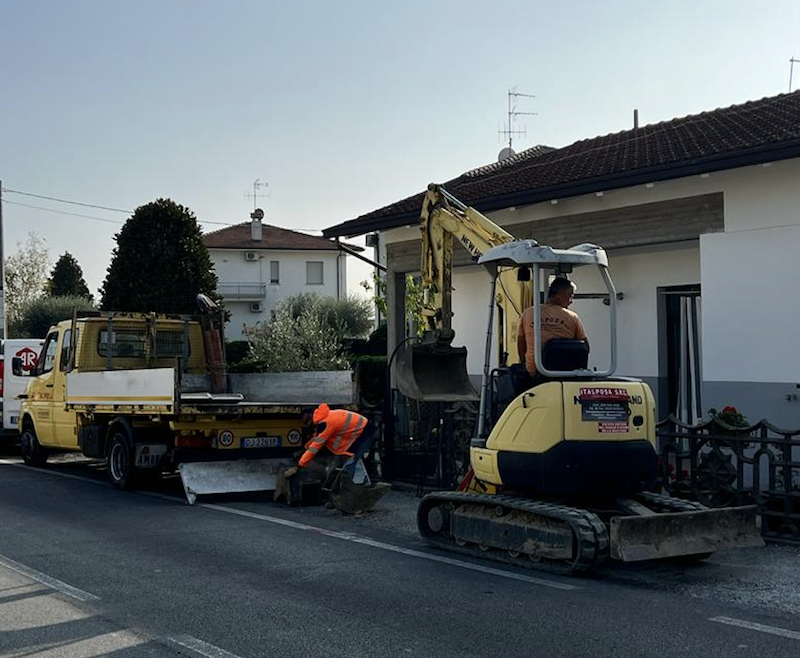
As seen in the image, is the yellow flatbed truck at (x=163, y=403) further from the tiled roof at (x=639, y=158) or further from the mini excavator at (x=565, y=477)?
the tiled roof at (x=639, y=158)

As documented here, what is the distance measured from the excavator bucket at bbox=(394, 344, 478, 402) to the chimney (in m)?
53.8

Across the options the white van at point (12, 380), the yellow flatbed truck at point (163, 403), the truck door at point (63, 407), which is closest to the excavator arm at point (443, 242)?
the yellow flatbed truck at point (163, 403)

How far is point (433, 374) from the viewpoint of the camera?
1184 cm

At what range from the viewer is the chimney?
64688mm

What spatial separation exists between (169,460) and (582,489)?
692cm

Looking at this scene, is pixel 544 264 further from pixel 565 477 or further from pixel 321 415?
pixel 321 415

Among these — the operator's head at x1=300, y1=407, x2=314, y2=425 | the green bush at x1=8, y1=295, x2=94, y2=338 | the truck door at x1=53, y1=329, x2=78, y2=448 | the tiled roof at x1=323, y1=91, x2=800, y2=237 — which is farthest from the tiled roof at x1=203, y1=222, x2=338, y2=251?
the operator's head at x1=300, y1=407, x2=314, y2=425

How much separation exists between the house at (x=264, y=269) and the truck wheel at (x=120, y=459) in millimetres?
48382

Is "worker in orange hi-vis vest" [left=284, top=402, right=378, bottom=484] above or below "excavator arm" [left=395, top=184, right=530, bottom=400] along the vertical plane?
below

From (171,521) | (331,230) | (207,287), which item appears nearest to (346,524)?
(171,521)

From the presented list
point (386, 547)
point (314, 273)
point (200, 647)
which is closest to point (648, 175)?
point (386, 547)

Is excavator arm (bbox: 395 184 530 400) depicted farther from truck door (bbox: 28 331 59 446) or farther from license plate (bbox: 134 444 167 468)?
truck door (bbox: 28 331 59 446)

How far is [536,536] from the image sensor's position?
28.7ft

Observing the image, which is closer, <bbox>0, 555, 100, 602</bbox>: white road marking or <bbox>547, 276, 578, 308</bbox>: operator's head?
<bbox>0, 555, 100, 602</bbox>: white road marking
